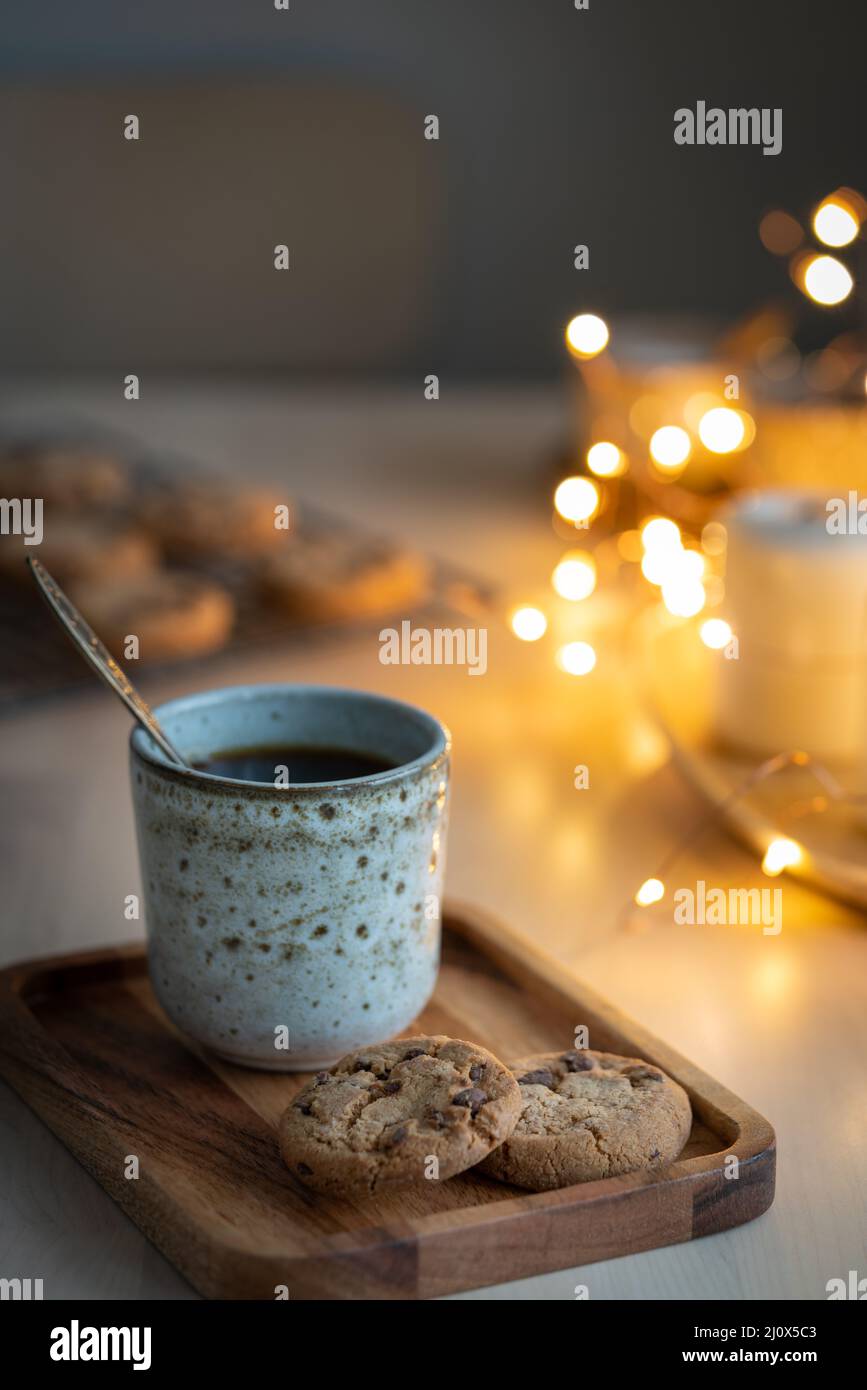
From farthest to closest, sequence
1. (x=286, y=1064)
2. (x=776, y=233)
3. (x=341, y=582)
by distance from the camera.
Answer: (x=776, y=233) → (x=341, y=582) → (x=286, y=1064)

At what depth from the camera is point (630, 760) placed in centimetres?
117

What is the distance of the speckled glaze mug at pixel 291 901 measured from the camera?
68 centimetres

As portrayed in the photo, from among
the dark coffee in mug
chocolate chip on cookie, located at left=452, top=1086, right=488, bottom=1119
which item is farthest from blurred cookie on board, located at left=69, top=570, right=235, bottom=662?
chocolate chip on cookie, located at left=452, top=1086, right=488, bottom=1119

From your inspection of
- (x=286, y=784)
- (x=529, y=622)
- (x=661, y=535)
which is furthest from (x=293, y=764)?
(x=661, y=535)

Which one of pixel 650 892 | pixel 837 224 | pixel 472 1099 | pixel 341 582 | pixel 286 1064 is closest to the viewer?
pixel 472 1099

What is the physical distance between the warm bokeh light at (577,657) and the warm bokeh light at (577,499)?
0.34 metres

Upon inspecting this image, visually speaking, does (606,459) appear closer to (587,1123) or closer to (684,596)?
(684,596)

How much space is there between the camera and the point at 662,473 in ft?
5.28

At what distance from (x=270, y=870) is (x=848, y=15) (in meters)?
2.94

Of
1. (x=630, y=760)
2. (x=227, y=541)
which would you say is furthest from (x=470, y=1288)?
(x=227, y=541)

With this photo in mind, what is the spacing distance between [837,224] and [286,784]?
0.76 metres

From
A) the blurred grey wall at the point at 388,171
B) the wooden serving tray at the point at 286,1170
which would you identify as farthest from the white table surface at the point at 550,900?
the blurred grey wall at the point at 388,171

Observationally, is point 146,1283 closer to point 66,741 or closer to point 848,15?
point 66,741

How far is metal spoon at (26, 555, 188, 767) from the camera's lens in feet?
2.31
